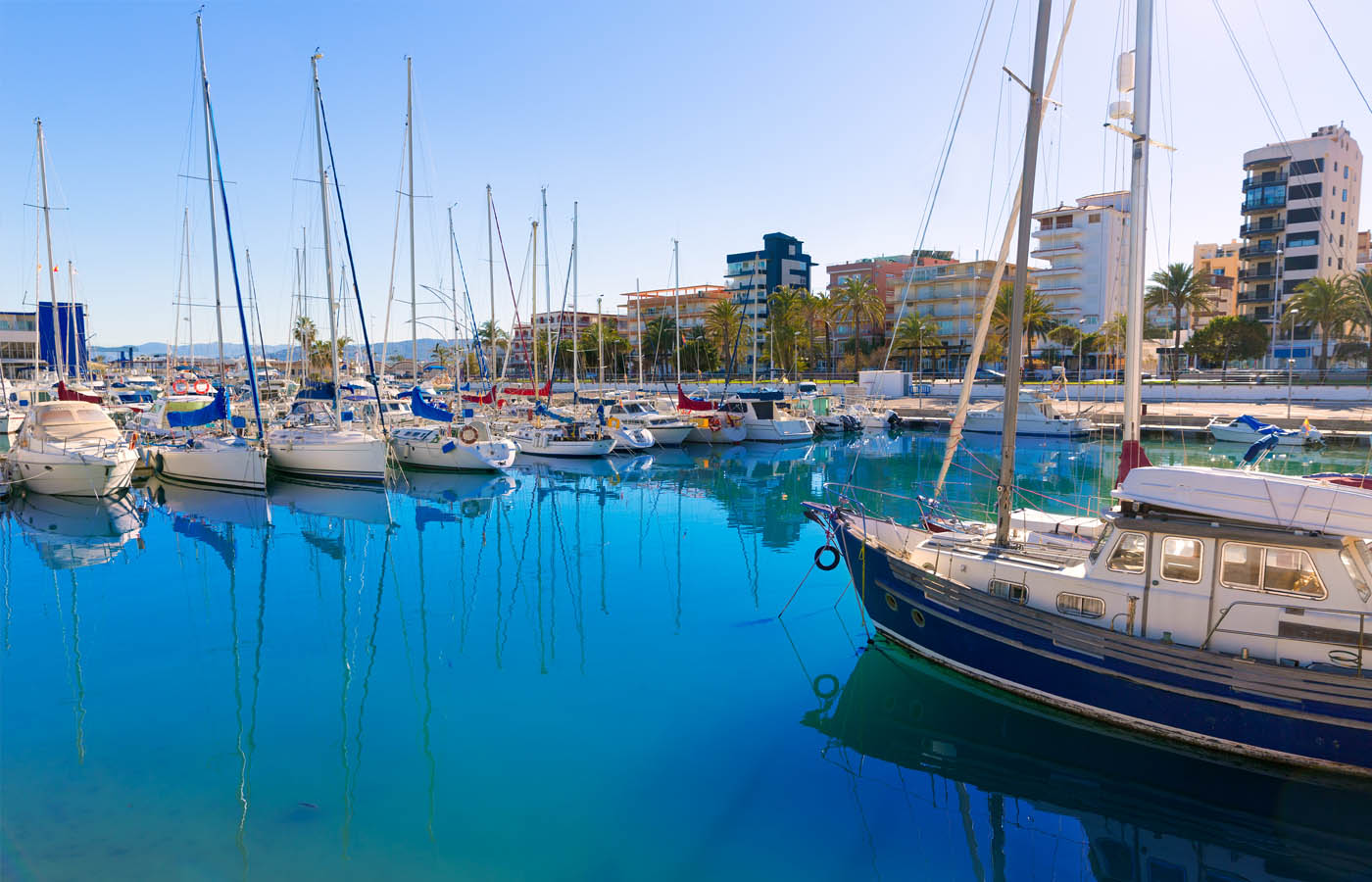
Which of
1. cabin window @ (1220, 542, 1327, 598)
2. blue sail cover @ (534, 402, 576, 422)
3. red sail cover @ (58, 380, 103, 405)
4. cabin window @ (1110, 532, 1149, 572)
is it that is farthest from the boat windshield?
cabin window @ (1220, 542, 1327, 598)

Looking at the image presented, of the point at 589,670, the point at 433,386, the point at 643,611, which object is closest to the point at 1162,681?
the point at 589,670

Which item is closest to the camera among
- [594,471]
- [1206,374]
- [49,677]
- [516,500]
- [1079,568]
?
[1079,568]

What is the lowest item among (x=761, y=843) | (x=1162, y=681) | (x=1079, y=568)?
(x=761, y=843)

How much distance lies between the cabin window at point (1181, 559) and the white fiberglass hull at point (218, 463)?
2867 cm

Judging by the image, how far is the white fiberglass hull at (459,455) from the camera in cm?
3303

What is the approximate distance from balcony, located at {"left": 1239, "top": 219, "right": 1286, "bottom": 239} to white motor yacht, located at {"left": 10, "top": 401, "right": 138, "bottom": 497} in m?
88.6

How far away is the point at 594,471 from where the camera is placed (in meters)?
35.1

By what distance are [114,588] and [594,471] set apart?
65.3 ft

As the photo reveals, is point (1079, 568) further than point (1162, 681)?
Yes

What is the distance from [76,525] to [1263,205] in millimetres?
90664

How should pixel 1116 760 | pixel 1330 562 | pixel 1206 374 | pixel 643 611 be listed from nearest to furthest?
1. pixel 1330 562
2. pixel 1116 760
3. pixel 643 611
4. pixel 1206 374

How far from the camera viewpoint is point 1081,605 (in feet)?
33.7

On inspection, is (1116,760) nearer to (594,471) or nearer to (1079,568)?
(1079,568)

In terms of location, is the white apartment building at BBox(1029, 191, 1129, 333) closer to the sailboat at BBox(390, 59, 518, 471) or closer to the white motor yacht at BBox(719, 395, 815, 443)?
the white motor yacht at BBox(719, 395, 815, 443)
